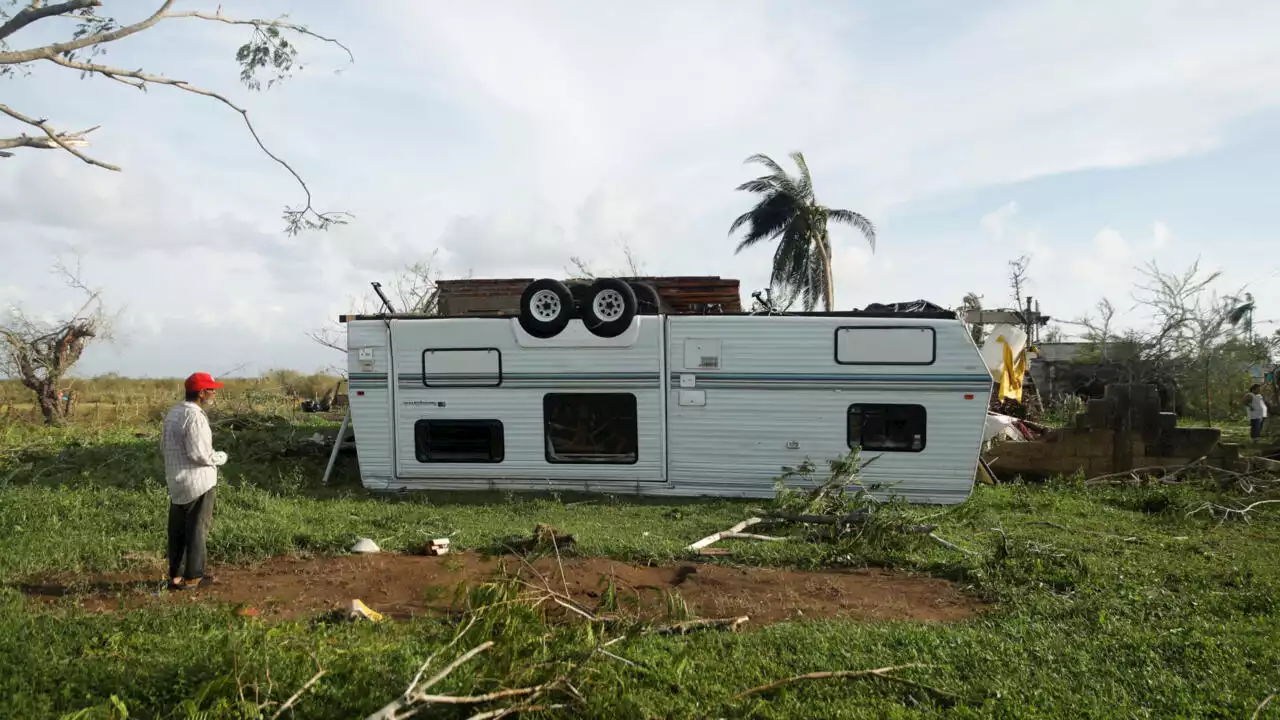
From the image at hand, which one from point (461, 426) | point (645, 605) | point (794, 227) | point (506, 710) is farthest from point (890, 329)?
point (794, 227)

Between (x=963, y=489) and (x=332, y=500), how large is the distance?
7.70 meters

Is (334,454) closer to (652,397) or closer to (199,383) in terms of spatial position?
(652,397)

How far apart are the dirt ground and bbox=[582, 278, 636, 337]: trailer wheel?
12.8 feet

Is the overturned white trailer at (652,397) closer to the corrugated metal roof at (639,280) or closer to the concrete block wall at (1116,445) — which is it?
the corrugated metal roof at (639,280)

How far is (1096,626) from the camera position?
5656 millimetres

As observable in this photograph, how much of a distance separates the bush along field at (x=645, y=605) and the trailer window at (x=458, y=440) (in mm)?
595

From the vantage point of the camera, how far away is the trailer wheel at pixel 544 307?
10781mm

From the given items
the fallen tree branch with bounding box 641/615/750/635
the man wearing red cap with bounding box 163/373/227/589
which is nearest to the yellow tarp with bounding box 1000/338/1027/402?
the fallen tree branch with bounding box 641/615/750/635

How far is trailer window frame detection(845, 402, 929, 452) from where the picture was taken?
1031 centimetres

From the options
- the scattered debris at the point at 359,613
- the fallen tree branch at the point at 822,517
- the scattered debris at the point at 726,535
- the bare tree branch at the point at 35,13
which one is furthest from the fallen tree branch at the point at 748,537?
the bare tree branch at the point at 35,13

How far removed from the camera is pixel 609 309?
A: 424 inches

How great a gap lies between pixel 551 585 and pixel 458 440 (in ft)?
17.0

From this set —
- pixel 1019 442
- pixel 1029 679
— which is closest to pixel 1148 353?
pixel 1019 442

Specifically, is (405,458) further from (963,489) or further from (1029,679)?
(1029,679)
